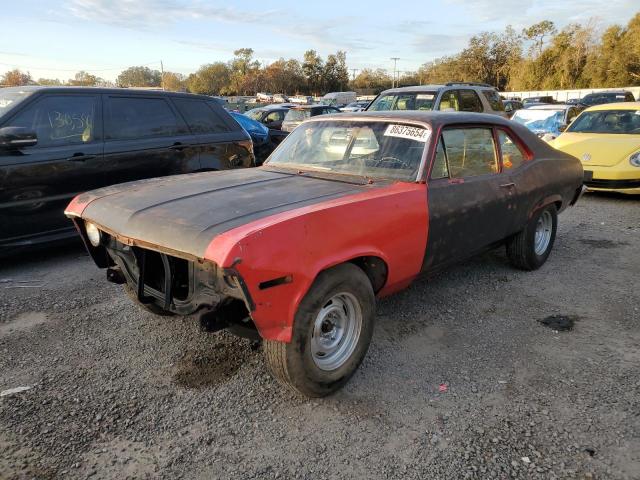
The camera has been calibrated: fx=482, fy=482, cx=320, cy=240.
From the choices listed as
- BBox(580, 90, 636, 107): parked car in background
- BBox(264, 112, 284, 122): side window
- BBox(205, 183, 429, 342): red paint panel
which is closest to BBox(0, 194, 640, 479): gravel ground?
BBox(205, 183, 429, 342): red paint panel

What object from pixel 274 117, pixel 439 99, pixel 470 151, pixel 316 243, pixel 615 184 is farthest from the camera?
pixel 274 117

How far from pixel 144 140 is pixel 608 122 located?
27.8ft

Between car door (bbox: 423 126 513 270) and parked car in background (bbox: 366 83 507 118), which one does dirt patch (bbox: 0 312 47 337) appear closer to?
car door (bbox: 423 126 513 270)

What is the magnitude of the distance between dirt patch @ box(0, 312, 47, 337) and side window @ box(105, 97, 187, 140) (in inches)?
88.2

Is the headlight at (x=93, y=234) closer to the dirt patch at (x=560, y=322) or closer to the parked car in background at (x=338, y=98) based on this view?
the dirt patch at (x=560, y=322)

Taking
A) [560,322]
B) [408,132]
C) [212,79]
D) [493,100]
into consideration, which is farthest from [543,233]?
[212,79]

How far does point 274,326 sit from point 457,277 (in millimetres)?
2890

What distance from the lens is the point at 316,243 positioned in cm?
256

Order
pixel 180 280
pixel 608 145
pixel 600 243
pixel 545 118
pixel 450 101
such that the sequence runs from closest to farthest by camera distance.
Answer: pixel 180 280 < pixel 600 243 < pixel 608 145 < pixel 450 101 < pixel 545 118

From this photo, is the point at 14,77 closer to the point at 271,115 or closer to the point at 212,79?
the point at 212,79

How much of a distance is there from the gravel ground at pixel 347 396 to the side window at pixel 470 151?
115 centimetres

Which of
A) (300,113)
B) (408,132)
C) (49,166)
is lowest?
(49,166)

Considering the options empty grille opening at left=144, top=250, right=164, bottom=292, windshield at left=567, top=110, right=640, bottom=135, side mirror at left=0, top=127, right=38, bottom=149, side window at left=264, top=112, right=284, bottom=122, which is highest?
windshield at left=567, top=110, right=640, bottom=135

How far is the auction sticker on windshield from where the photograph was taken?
3.57 meters
